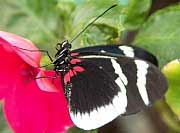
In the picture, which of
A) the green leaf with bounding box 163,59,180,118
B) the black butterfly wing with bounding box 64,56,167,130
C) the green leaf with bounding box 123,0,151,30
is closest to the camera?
the black butterfly wing with bounding box 64,56,167,130

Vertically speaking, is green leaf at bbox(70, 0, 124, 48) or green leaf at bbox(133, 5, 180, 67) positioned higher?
green leaf at bbox(70, 0, 124, 48)

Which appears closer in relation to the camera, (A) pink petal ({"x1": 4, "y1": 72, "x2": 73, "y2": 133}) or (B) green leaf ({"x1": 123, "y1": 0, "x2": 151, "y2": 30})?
(A) pink petal ({"x1": 4, "y1": 72, "x2": 73, "y2": 133})

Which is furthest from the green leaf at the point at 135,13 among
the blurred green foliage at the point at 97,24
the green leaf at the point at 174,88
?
the green leaf at the point at 174,88

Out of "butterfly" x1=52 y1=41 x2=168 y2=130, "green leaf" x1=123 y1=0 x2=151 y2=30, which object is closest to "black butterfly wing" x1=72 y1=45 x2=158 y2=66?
"butterfly" x1=52 y1=41 x2=168 y2=130

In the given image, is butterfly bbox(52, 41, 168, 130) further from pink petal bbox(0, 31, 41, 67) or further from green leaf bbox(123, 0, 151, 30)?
green leaf bbox(123, 0, 151, 30)

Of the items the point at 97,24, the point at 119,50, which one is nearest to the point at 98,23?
the point at 97,24

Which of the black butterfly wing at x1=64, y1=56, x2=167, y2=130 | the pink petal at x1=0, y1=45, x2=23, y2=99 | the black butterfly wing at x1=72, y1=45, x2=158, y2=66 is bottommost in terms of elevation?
the black butterfly wing at x1=64, y1=56, x2=167, y2=130
